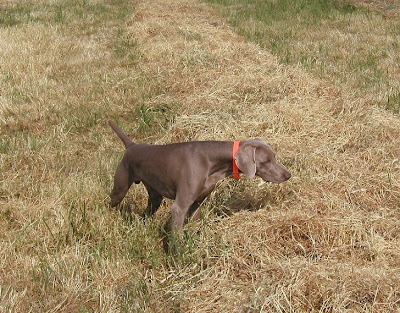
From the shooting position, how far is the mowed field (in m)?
3.77

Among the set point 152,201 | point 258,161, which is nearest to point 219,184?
point 152,201

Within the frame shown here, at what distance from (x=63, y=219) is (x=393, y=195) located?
2.66 meters

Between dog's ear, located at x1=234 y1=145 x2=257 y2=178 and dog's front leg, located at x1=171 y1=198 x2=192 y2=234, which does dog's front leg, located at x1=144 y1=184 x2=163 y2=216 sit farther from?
dog's ear, located at x1=234 y1=145 x2=257 y2=178

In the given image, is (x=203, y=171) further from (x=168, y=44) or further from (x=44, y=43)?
(x=44, y=43)

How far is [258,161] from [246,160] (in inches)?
4.7

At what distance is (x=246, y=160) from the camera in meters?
4.32

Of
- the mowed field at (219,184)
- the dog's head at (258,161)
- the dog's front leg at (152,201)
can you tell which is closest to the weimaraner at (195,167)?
the dog's head at (258,161)

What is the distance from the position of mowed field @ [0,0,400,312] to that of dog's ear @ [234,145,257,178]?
1.36 ft

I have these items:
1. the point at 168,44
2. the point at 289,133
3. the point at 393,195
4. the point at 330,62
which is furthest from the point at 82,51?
the point at 393,195

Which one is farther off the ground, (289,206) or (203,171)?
(203,171)

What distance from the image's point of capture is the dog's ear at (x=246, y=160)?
14.1 ft

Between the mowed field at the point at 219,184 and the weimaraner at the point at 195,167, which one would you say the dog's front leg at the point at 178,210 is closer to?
the weimaraner at the point at 195,167

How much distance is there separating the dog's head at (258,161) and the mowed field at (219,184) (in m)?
0.33

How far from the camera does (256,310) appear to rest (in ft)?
11.3
